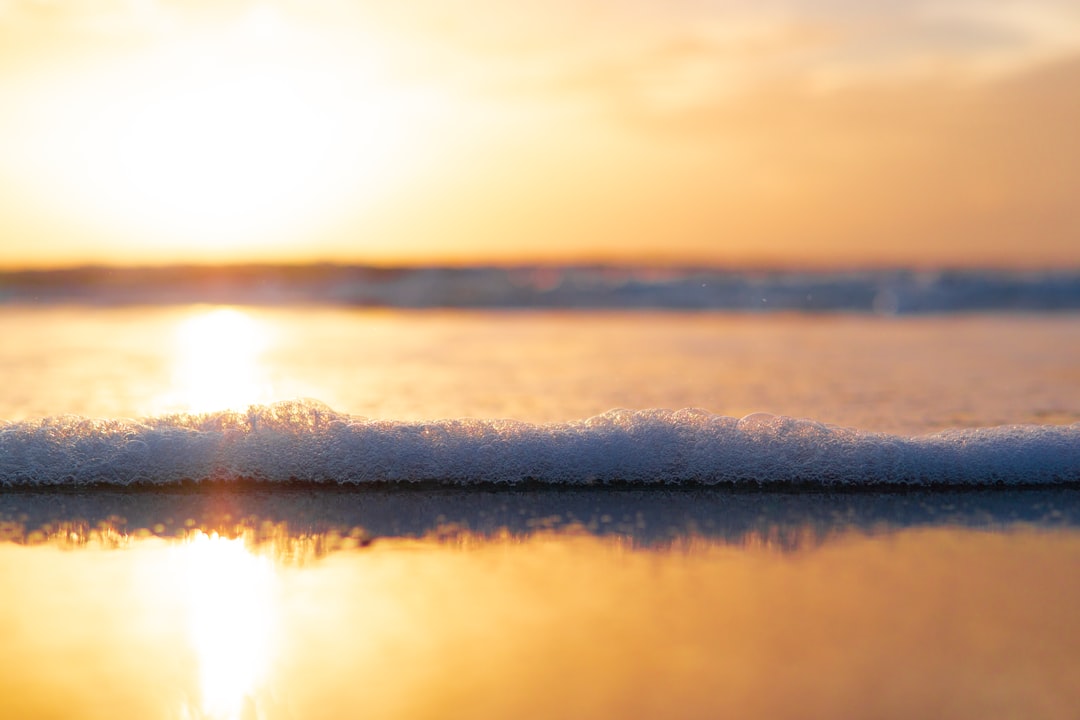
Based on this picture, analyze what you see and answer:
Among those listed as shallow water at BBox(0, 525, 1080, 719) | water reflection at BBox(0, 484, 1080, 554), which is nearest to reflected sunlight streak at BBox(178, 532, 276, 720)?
shallow water at BBox(0, 525, 1080, 719)

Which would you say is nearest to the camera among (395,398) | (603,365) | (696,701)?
(696,701)

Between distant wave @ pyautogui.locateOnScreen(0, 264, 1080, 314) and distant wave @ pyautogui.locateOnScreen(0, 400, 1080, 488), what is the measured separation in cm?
766

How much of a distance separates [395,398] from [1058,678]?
120 inches

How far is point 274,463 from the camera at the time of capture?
10.3 feet

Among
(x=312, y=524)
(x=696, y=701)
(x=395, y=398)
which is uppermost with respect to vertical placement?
(x=395, y=398)

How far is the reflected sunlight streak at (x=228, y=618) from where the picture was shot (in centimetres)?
178

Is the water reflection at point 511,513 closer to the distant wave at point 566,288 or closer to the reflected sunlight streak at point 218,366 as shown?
the reflected sunlight streak at point 218,366

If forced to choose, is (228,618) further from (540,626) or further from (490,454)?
(490,454)

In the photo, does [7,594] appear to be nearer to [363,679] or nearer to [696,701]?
[363,679]

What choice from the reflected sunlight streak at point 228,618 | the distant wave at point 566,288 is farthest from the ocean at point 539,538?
the distant wave at point 566,288

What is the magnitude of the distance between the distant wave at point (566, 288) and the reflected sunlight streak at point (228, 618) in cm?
886

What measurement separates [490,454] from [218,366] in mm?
3295

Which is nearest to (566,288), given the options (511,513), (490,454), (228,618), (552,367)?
(552,367)

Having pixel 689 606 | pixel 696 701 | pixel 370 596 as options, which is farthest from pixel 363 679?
pixel 689 606
